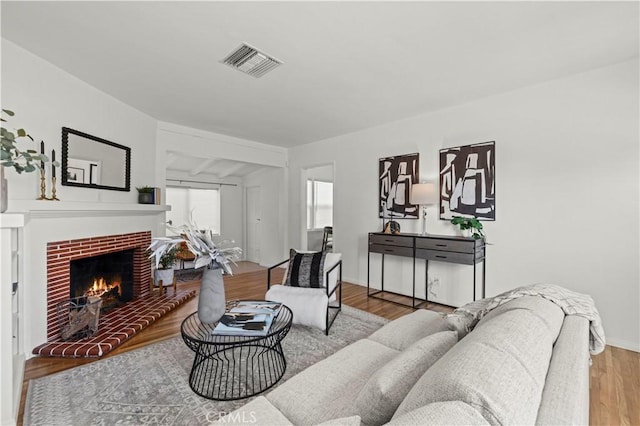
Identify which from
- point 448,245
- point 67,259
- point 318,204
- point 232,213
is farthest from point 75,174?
point 318,204

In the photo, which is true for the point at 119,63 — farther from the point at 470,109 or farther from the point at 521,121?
the point at 521,121

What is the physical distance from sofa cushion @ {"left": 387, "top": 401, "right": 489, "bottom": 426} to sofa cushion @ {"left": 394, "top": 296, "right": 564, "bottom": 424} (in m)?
0.03

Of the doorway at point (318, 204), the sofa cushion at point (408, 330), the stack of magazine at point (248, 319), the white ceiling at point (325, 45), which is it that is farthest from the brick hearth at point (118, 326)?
the doorway at point (318, 204)

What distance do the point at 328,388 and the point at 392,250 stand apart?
2712mm

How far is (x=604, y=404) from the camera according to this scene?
184 centimetres

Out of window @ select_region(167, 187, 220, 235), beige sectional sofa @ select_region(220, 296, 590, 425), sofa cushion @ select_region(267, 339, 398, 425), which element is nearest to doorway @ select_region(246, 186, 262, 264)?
window @ select_region(167, 187, 220, 235)

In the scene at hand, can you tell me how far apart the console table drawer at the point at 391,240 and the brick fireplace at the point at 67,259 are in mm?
3065

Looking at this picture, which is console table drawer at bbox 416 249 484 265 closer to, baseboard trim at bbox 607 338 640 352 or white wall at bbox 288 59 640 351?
white wall at bbox 288 59 640 351

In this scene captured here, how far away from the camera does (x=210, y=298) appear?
6.54 ft

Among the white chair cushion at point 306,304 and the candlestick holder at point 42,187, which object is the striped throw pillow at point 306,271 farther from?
the candlestick holder at point 42,187

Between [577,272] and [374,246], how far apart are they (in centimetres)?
212

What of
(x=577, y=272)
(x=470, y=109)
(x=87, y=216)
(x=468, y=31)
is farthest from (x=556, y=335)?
(x=87, y=216)

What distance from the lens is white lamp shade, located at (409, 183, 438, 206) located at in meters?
3.57

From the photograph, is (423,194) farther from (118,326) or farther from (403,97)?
(118,326)
